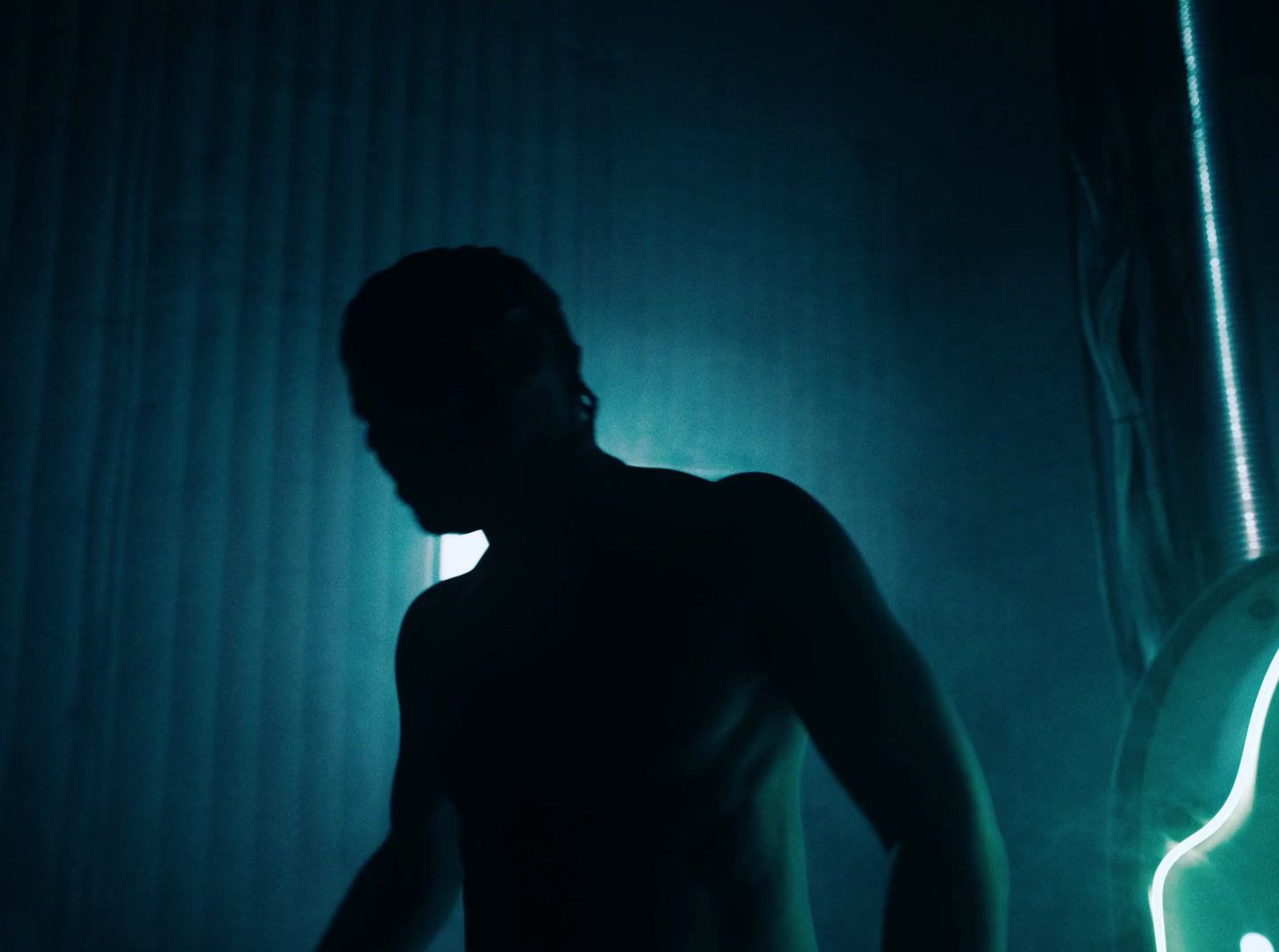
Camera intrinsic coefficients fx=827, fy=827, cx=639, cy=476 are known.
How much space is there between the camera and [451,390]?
731 millimetres

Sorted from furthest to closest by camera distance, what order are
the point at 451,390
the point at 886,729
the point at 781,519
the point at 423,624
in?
1. the point at 423,624
2. the point at 451,390
3. the point at 781,519
4. the point at 886,729

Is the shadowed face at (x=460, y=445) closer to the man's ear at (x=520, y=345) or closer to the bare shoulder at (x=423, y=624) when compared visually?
the man's ear at (x=520, y=345)

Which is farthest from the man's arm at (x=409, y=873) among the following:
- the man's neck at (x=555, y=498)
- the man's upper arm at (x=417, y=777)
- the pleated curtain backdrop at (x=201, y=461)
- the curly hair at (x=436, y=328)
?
the pleated curtain backdrop at (x=201, y=461)

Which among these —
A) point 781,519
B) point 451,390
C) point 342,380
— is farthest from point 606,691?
point 342,380

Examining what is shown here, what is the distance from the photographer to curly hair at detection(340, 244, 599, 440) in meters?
0.73

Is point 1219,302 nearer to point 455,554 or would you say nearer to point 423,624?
point 423,624

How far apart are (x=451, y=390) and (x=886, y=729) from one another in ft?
1.49

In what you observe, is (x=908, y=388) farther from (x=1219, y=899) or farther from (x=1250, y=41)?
(x=1219, y=899)

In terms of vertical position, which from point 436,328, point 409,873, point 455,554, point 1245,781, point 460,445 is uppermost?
point 436,328

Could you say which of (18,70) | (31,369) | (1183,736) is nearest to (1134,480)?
(1183,736)

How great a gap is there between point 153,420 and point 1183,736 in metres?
1.39

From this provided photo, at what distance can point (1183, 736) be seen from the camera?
64 cm

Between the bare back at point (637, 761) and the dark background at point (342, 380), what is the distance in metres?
0.73

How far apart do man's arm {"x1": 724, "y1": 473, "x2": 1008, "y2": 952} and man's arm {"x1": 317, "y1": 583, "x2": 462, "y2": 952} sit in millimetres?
378
